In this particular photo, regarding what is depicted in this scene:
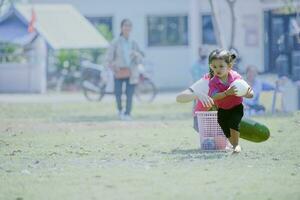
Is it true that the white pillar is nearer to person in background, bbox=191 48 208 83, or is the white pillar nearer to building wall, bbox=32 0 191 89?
building wall, bbox=32 0 191 89

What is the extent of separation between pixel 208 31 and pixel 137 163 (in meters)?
23.2

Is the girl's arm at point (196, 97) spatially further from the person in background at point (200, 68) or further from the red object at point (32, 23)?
the red object at point (32, 23)

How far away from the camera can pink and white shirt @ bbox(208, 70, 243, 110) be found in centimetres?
1108

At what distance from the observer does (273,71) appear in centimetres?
2959

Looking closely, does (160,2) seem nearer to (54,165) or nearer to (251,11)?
(251,11)

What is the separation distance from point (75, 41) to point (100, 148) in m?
19.6

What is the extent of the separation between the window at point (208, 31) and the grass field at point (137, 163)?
609 inches

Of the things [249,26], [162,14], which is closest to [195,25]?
[249,26]

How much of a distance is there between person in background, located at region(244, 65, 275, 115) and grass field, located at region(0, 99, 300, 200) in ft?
3.19

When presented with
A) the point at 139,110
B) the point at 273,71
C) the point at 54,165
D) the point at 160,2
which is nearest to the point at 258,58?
the point at 273,71

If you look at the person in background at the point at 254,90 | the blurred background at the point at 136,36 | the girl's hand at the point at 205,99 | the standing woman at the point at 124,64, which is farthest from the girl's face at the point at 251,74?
the girl's hand at the point at 205,99

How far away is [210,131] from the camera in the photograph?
459 inches

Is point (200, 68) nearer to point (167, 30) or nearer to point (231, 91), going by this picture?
point (231, 91)

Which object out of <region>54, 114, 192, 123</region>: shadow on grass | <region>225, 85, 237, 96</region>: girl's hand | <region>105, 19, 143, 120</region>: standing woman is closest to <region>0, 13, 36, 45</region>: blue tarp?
<region>54, 114, 192, 123</region>: shadow on grass
